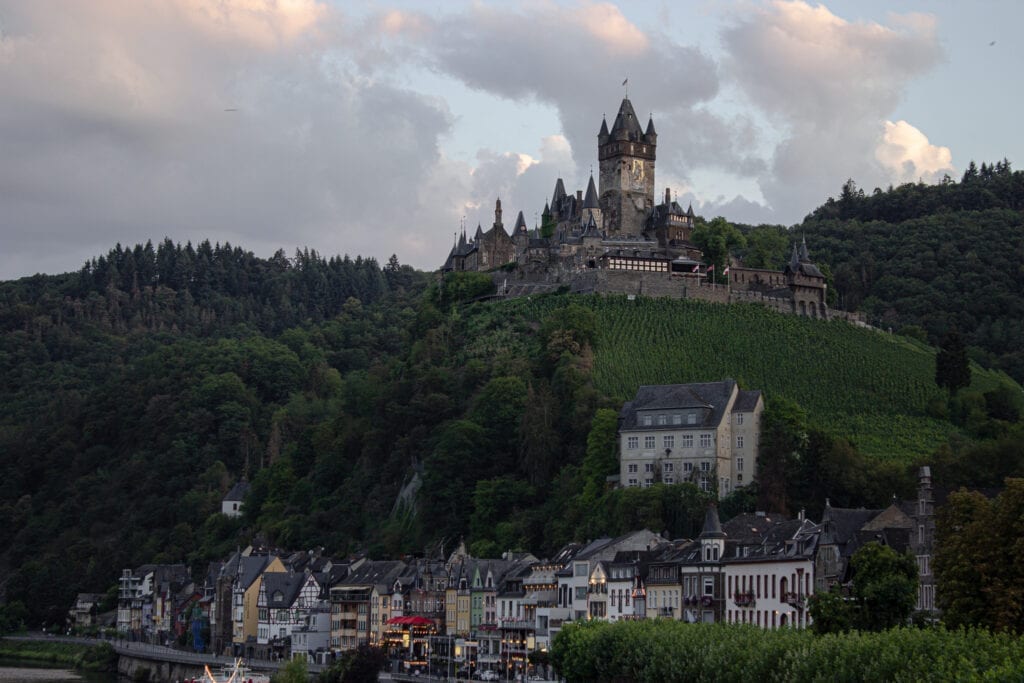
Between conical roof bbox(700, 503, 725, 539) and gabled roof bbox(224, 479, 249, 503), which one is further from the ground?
gabled roof bbox(224, 479, 249, 503)

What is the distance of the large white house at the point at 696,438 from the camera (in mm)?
114938

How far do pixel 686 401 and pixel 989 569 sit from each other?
52.9 metres

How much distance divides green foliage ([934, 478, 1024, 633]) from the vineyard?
54.9m

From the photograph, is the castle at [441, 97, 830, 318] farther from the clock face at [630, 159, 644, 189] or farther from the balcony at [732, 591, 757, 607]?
the balcony at [732, 591, 757, 607]

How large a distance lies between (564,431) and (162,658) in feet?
114

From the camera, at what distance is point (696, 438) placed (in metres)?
116

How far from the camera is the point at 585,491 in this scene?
118 meters

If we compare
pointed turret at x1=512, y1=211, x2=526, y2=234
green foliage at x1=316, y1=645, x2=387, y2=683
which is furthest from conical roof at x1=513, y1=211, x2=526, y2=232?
green foliage at x1=316, y1=645, x2=387, y2=683

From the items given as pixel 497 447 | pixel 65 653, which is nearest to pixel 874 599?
pixel 497 447

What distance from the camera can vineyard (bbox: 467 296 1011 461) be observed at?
131 m

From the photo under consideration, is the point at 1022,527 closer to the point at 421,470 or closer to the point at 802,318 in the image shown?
the point at 421,470

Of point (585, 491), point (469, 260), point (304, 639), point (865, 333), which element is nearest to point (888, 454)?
point (585, 491)

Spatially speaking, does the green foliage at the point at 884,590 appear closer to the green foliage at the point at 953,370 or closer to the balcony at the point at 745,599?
the balcony at the point at 745,599

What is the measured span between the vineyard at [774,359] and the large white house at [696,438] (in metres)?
10.8
